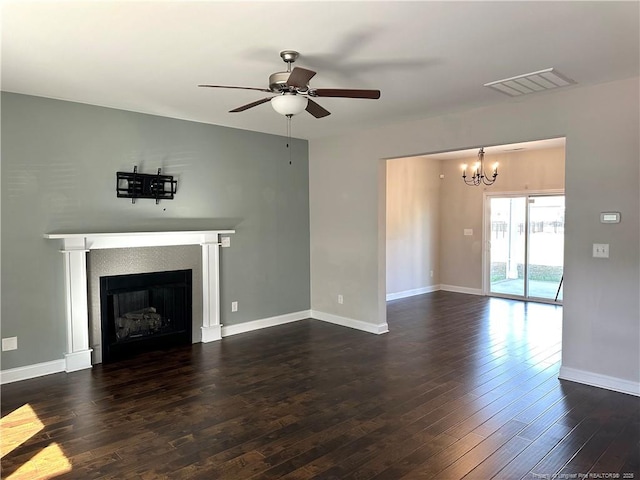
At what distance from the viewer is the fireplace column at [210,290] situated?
17.0 ft

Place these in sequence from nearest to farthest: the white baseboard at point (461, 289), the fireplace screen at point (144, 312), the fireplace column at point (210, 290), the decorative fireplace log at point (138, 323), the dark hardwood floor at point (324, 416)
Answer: the dark hardwood floor at point (324, 416), the fireplace screen at point (144, 312), the decorative fireplace log at point (138, 323), the fireplace column at point (210, 290), the white baseboard at point (461, 289)

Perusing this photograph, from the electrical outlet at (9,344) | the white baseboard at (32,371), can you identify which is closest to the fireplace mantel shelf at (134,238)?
the electrical outlet at (9,344)

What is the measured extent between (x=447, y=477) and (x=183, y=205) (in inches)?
154

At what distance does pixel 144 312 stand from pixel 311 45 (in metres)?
3.52

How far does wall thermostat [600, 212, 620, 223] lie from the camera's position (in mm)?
3639

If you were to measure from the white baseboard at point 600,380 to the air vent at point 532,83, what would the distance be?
8.22 ft

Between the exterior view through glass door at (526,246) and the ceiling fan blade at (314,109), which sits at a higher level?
the ceiling fan blade at (314,109)

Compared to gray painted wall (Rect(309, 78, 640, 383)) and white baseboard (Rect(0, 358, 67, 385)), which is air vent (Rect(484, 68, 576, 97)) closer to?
gray painted wall (Rect(309, 78, 640, 383))

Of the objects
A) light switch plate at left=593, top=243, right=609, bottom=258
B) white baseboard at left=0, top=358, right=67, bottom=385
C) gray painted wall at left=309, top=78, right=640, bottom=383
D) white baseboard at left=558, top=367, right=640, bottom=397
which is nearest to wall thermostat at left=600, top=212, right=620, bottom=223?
gray painted wall at left=309, top=78, right=640, bottom=383

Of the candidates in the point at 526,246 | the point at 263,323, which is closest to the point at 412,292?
the point at 526,246

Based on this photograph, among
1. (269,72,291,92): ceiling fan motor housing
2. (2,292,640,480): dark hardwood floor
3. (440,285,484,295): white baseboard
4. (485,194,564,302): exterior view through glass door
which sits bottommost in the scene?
(2,292,640,480): dark hardwood floor

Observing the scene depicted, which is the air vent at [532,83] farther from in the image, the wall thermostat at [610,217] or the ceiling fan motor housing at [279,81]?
the ceiling fan motor housing at [279,81]

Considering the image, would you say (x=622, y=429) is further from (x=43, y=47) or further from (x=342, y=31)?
(x=43, y=47)

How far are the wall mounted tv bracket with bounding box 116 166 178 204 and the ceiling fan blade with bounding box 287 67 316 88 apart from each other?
2689mm
